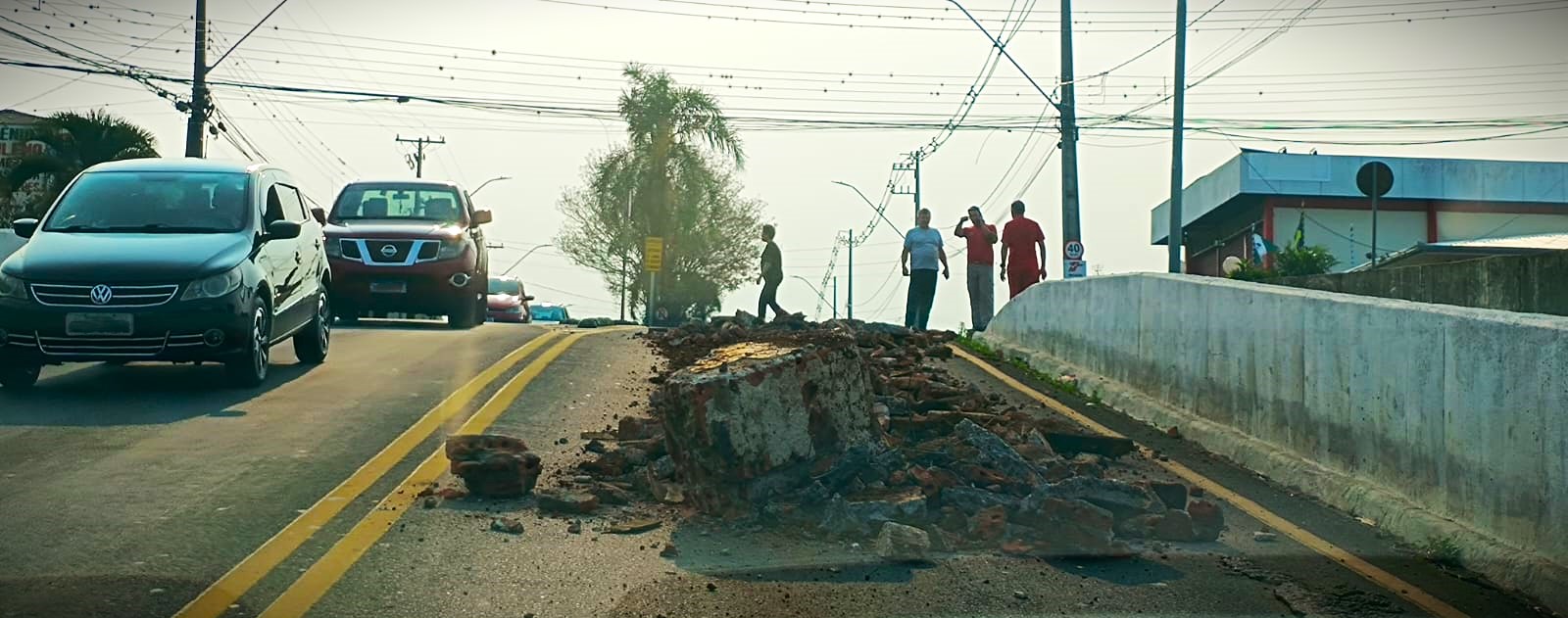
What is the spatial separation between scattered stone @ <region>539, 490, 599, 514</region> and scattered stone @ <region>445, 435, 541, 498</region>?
0.26m

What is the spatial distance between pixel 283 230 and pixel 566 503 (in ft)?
19.2

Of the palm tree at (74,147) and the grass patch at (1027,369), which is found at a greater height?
the palm tree at (74,147)

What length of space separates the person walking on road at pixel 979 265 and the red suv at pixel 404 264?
6.48 m

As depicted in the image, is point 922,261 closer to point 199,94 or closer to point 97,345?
point 97,345

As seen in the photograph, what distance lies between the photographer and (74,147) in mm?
31297

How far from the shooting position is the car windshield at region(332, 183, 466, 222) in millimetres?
21625

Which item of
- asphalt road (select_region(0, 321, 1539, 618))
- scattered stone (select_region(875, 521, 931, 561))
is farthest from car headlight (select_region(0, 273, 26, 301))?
scattered stone (select_region(875, 521, 931, 561))

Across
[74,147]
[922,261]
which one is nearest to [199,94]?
[74,147]

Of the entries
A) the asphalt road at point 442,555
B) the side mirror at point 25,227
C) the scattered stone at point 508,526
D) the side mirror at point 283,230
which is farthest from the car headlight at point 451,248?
the scattered stone at point 508,526

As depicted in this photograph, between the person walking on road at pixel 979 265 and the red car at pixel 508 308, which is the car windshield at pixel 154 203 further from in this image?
the red car at pixel 508 308

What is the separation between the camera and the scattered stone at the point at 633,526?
318 inches

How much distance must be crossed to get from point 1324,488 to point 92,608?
21.3 ft

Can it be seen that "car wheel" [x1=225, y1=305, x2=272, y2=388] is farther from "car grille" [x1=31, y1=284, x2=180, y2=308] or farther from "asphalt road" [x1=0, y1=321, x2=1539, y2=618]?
"asphalt road" [x1=0, y1=321, x2=1539, y2=618]

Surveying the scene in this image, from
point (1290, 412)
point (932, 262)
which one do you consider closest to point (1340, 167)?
point (932, 262)
